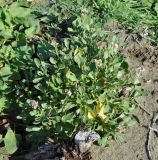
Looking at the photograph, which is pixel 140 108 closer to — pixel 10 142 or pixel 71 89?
pixel 71 89

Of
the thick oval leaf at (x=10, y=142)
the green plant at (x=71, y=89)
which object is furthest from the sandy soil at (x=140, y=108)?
the thick oval leaf at (x=10, y=142)

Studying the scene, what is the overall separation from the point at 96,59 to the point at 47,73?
0.44 meters

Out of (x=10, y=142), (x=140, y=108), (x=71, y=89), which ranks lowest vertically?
(x=10, y=142)

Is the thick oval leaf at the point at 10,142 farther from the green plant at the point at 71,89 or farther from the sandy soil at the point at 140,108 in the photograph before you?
the sandy soil at the point at 140,108

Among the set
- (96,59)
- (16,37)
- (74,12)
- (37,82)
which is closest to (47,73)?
(37,82)

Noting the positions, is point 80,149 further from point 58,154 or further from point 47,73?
point 47,73

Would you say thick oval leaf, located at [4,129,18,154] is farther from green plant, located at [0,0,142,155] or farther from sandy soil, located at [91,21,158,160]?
sandy soil, located at [91,21,158,160]

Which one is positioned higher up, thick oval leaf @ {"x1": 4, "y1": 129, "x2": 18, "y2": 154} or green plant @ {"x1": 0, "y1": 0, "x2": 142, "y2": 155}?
green plant @ {"x1": 0, "y1": 0, "x2": 142, "y2": 155}

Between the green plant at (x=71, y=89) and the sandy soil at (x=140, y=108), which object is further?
the sandy soil at (x=140, y=108)

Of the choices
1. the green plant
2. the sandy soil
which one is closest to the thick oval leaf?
the green plant

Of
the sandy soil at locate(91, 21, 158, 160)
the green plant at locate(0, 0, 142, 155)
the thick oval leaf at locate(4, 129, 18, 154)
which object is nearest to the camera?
the green plant at locate(0, 0, 142, 155)

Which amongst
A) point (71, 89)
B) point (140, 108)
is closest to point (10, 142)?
point (71, 89)

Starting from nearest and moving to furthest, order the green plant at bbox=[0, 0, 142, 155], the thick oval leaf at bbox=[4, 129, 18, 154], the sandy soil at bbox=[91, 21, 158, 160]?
the green plant at bbox=[0, 0, 142, 155] < the sandy soil at bbox=[91, 21, 158, 160] < the thick oval leaf at bbox=[4, 129, 18, 154]

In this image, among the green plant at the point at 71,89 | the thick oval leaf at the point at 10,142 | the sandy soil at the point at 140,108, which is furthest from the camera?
the thick oval leaf at the point at 10,142
